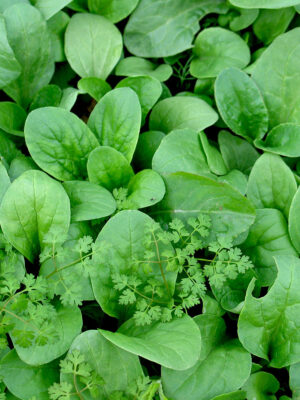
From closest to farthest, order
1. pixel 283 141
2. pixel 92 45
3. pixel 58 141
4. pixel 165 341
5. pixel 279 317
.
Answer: pixel 165 341 → pixel 279 317 → pixel 58 141 → pixel 283 141 → pixel 92 45

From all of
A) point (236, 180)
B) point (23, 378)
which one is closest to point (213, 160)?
point (236, 180)

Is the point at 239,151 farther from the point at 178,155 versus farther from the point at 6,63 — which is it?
the point at 6,63

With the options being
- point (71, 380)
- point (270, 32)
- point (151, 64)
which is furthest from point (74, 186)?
point (270, 32)

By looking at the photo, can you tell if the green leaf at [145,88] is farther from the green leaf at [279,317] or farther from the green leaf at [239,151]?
the green leaf at [279,317]

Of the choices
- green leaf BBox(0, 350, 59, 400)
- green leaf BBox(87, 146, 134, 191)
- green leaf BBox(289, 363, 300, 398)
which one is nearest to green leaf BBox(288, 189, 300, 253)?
green leaf BBox(289, 363, 300, 398)

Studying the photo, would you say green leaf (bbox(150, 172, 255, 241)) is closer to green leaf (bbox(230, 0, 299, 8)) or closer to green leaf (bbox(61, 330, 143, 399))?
green leaf (bbox(61, 330, 143, 399))

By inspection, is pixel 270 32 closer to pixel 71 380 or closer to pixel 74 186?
pixel 74 186

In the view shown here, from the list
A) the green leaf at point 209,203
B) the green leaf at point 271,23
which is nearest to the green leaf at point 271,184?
the green leaf at point 209,203
